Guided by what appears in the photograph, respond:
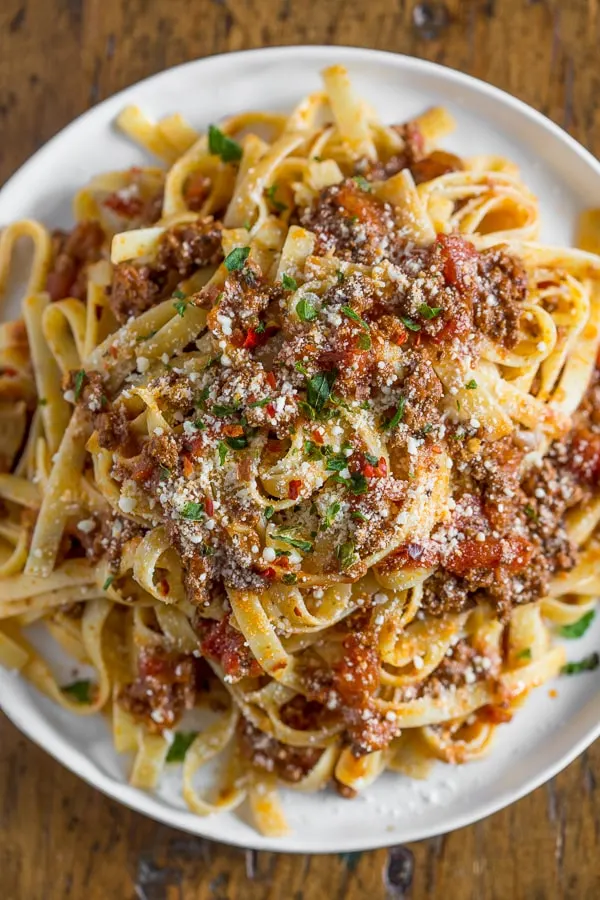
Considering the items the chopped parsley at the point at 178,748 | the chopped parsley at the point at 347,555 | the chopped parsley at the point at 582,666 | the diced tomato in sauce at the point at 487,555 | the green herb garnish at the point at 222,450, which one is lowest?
the chopped parsley at the point at 178,748

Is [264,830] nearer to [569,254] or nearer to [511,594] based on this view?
[511,594]

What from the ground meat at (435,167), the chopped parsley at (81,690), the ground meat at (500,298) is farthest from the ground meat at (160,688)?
the ground meat at (435,167)

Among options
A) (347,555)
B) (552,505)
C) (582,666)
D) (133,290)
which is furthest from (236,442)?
(582,666)

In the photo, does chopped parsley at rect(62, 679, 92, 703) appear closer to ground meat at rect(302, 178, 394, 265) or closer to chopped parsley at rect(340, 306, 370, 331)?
chopped parsley at rect(340, 306, 370, 331)

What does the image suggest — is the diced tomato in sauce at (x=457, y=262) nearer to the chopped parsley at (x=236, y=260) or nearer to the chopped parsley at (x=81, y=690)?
the chopped parsley at (x=236, y=260)

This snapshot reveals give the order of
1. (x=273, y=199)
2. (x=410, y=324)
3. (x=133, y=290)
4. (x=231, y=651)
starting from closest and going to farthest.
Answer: (x=410, y=324), (x=231, y=651), (x=133, y=290), (x=273, y=199)

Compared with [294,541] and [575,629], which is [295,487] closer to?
[294,541]
